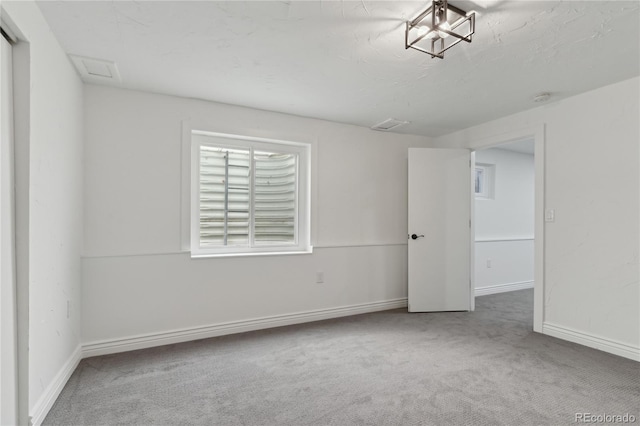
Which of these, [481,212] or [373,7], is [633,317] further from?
[373,7]

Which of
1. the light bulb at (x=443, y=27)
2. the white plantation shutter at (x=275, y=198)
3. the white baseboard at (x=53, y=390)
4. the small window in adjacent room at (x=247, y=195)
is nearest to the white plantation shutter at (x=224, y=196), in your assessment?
the small window in adjacent room at (x=247, y=195)

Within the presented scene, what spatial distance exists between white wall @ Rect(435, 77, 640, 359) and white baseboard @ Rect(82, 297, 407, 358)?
176cm

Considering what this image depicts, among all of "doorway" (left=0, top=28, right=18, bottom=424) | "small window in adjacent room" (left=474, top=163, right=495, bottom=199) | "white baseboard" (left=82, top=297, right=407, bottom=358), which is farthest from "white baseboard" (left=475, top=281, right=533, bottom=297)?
"doorway" (left=0, top=28, right=18, bottom=424)

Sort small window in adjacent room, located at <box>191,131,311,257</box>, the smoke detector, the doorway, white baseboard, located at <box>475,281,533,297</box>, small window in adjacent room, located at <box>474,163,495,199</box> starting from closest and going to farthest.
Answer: the doorway, the smoke detector, small window in adjacent room, located at <box>191,131,311,257</box>, white baseboard, located at <box>475,281,533,297</box>, small window in adjacent room, located at <box>474,163,495,199</box>

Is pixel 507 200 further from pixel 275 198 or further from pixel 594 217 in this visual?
pixel 275 198

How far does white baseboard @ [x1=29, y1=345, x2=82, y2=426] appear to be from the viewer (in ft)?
5.63

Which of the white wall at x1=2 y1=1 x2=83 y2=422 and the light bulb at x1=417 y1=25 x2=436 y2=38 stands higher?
the light bulb at x1=417 y1=25 x2=436 y2=38

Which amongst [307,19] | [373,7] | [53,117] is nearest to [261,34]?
[307,19]

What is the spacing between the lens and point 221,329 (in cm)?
308

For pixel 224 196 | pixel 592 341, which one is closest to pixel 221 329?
pixel 224 196

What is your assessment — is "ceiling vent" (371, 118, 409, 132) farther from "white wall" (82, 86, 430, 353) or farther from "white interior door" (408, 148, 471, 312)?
"white interior door" (408, 148, 471, 312)

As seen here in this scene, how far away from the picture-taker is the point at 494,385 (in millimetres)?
2141

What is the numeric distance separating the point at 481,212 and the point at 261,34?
167 inches

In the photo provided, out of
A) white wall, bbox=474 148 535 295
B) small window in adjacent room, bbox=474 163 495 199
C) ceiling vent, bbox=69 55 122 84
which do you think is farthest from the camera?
Answer: small window in adjacent room, bbox=474 163 495 199
